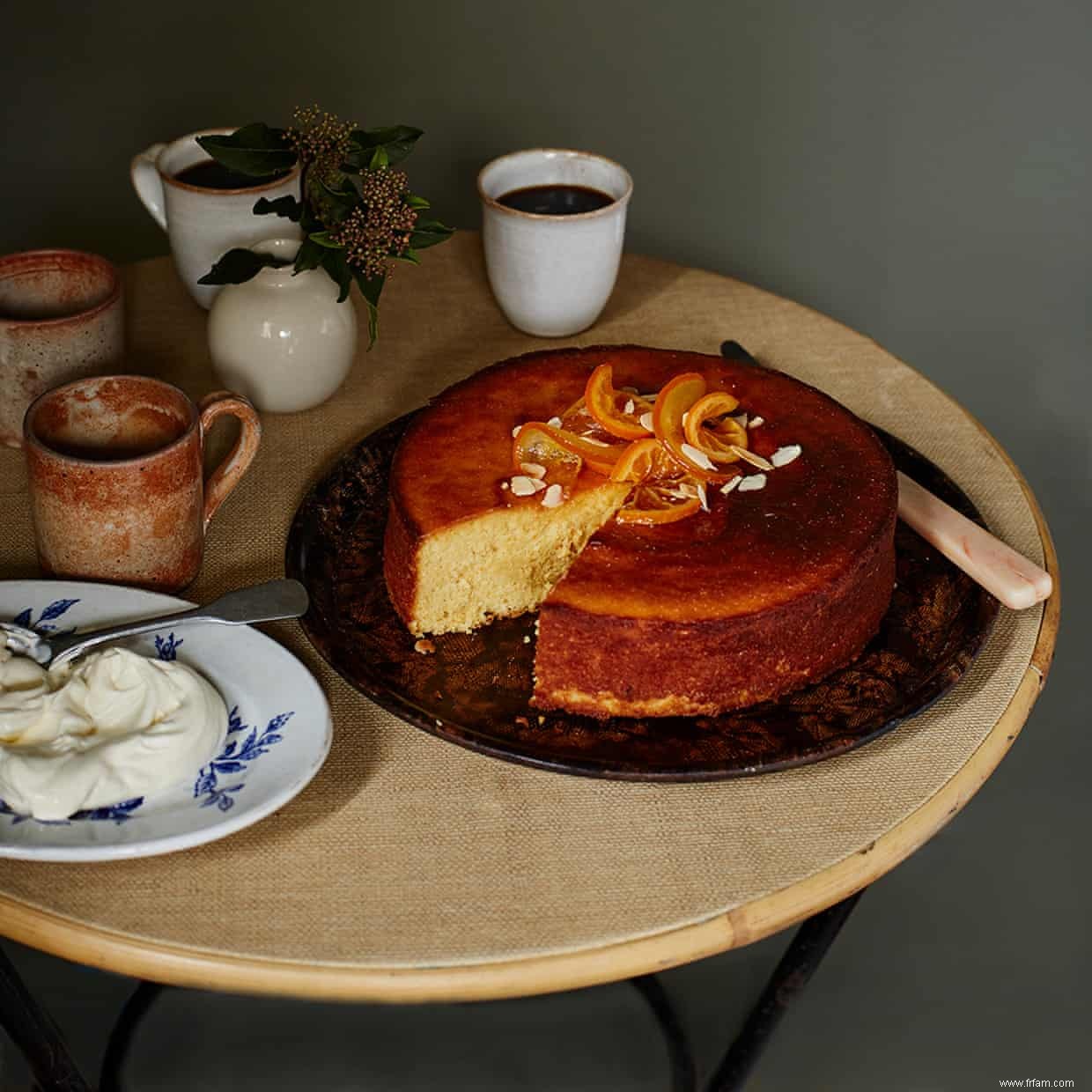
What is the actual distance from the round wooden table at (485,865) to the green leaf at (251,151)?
1.76 ft

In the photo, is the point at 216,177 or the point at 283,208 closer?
the point at 283,208

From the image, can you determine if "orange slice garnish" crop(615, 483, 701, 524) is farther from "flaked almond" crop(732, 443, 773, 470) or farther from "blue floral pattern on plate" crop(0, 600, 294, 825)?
"blue floral pattern on plate" crop(0, 600, 294, 825)

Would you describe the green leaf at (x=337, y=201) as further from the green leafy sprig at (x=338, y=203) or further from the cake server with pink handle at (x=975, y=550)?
the cake server with pink handle at (x=975, y=550)

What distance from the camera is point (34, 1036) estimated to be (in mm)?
1491

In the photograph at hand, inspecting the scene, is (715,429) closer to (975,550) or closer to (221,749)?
(975,550)

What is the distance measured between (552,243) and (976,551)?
78 centimetres

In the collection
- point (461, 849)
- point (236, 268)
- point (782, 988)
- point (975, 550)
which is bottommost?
point (782, 988)

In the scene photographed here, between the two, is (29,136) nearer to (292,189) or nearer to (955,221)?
(292,189)

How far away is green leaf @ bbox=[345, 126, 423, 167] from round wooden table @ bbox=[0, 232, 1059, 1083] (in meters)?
0.56

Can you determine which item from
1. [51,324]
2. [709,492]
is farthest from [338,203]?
[709,492]

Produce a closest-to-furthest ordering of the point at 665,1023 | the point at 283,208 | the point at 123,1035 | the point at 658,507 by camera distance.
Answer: the point at 658,507 < the point at 283,208 < the point at 123,1035 < the point at 665,1023

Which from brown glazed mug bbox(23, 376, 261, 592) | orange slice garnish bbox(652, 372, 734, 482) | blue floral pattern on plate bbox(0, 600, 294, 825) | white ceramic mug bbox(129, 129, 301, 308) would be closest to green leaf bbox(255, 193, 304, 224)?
white ceramic mug bbox(129, 129, 301, 308)

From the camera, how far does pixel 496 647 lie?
62.1 inches

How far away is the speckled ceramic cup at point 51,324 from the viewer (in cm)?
170
